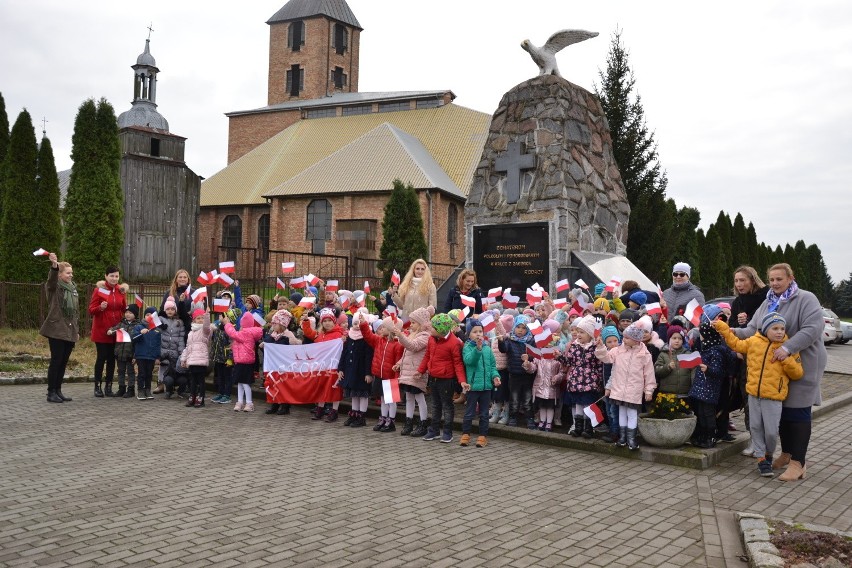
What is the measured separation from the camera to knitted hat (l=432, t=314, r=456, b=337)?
7801 mm

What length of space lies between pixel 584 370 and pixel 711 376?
126 centimetres

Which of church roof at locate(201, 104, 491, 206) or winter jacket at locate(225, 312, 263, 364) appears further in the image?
church roof at locate(201, 104, 491, 206)

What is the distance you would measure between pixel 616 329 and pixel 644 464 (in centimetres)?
145

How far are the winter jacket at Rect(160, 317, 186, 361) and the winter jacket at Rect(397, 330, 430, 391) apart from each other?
4082 mm

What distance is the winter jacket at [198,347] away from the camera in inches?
393

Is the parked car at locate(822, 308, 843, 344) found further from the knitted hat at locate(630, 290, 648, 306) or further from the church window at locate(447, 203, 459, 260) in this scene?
the knitted hat at locate(630, 290, 648, 306)

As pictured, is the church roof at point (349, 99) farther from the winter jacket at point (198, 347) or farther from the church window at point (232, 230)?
the winter jacket at point (198, 347)

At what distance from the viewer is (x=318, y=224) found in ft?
126

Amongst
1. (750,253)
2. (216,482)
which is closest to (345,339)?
(216,482)

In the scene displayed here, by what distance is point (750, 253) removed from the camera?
44.2 metres

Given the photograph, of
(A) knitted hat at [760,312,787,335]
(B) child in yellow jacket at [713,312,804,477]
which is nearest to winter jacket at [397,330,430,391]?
(B) child in yellow jacket at [713,312,804,477]

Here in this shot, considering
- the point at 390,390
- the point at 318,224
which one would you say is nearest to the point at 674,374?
the point at 390,390

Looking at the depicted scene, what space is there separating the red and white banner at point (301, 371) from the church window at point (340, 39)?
50.3 meters

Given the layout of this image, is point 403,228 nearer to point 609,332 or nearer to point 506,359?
point 506,359
